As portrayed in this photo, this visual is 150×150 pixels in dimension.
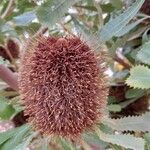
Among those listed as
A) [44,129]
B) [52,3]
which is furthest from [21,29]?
[44,129]

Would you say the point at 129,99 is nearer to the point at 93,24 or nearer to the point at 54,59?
the point at 93,24

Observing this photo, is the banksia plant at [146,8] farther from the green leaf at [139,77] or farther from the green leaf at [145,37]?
the green leaf at [139,77]

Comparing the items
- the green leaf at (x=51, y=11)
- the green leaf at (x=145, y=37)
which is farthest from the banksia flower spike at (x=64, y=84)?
the green leaf at (x=145, y=37)

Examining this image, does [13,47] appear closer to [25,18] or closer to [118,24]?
[25,18]

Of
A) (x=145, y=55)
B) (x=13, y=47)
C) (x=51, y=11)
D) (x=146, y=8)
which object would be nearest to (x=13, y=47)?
(x=13, y=47)

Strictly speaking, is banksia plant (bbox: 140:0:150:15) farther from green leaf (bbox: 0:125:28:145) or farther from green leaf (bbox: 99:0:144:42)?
green leaf (bbox: 0:125:28:145)

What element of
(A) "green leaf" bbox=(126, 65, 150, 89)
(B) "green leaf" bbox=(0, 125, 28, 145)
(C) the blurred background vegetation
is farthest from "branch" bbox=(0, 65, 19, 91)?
(A) "green leaf" bbox=(126, 65, 150, 89)

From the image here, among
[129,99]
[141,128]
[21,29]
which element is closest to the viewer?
[141,128]
